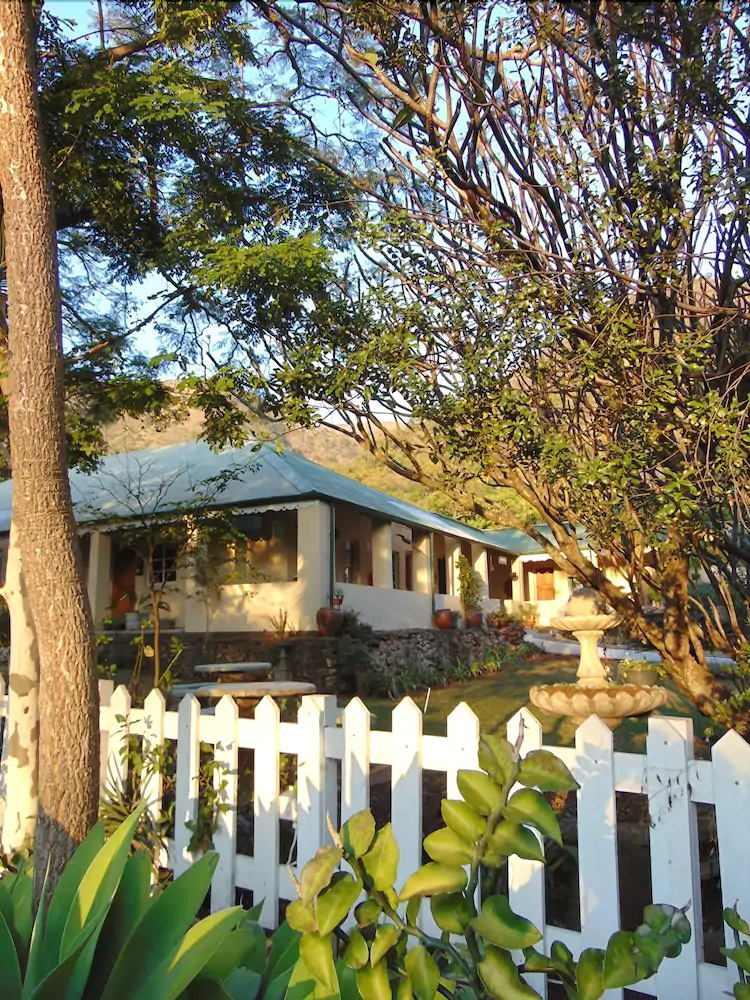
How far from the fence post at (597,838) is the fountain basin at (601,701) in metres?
5.63

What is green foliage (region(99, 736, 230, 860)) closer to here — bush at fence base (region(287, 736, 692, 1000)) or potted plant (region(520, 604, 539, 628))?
bush at fence base (region(287, 736, 692, 1000))

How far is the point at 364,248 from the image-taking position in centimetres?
521

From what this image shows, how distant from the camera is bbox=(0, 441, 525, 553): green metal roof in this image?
13523 mm

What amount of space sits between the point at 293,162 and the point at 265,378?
7.55ft

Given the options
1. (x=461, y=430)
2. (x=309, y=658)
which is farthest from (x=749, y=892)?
(x=309, y=658)

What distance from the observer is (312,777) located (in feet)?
10.2

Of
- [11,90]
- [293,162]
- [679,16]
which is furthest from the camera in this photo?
[293,162]

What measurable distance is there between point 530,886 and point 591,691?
5.94 m

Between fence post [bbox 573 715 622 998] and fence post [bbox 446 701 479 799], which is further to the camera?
fence post [bbox 446 701 479 799]

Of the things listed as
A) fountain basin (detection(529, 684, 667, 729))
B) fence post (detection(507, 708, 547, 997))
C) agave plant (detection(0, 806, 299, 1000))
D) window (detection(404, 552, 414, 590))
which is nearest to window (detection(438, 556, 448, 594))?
window (detection(404, 552, 414, 590))

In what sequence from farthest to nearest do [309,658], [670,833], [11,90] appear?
[309,658]
[11,90]
[670,833]

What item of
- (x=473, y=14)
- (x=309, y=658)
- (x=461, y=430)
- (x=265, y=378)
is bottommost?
(x=309, y=658)

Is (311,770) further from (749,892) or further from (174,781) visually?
(749,892)

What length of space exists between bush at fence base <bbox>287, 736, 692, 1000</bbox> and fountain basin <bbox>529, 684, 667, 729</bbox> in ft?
23.8
